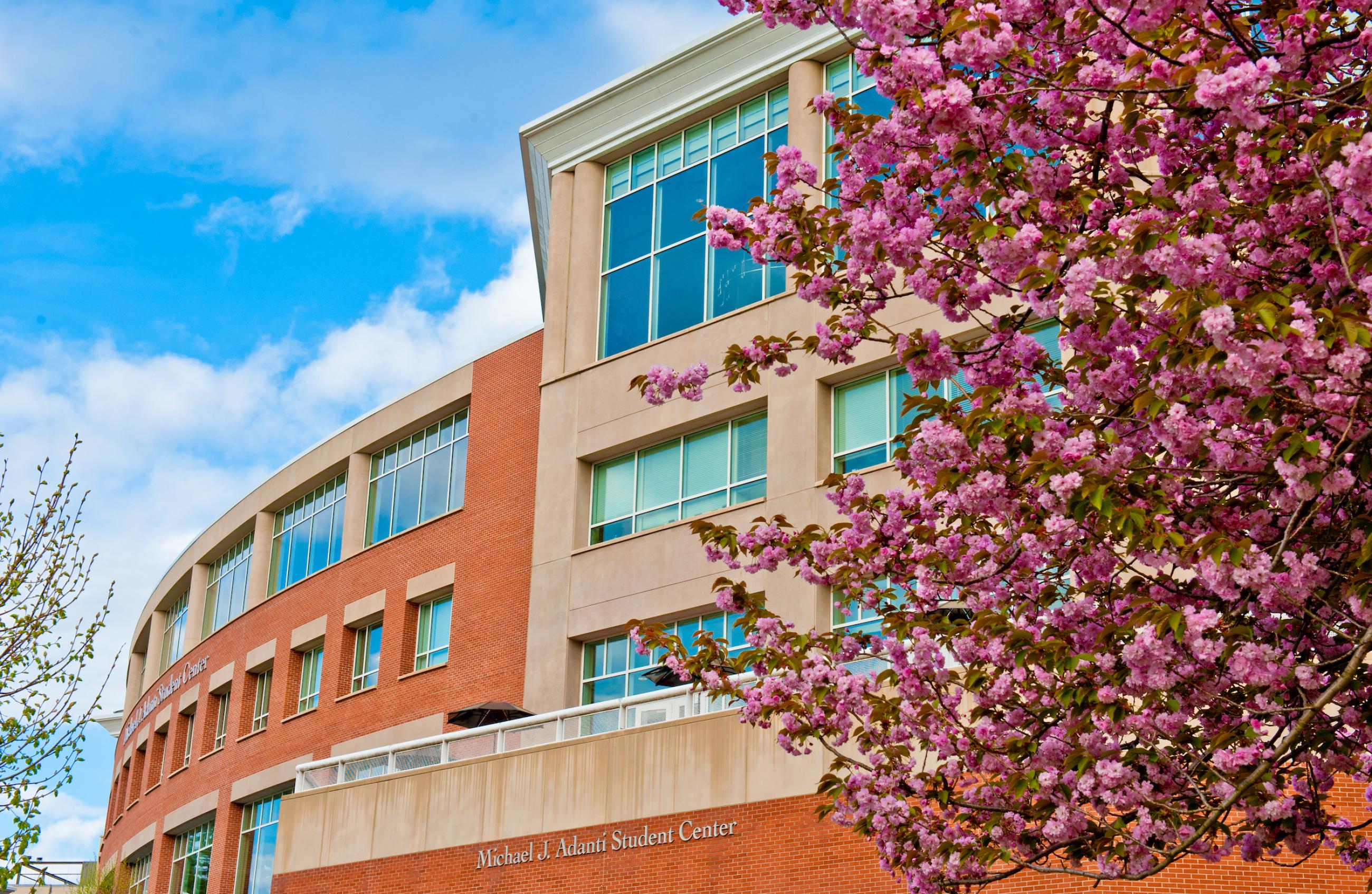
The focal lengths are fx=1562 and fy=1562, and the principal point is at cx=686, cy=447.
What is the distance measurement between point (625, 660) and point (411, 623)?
820 centimetres

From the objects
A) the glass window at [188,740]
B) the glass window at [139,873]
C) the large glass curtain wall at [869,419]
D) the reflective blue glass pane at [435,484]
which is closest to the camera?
the large glass curtain wall at [869,419]

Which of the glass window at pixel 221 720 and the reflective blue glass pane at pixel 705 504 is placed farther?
the glass window at pixel 221 720

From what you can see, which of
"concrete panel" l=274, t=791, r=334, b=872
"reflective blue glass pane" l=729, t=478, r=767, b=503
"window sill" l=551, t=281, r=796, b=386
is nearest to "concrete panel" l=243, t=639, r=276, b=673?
"concrete panel" l=274, t=791, r=334, b=872

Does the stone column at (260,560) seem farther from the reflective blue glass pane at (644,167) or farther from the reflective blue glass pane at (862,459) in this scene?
the reflective blue glass pane at (862,459)

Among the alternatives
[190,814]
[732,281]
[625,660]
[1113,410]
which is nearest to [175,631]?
[190,814]

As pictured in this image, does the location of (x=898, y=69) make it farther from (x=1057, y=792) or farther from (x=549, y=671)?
(x=549, y=671)

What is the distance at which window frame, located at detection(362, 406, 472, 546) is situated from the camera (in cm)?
3584

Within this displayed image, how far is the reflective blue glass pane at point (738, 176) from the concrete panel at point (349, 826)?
12.5m

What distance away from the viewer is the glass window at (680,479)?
28.8 m

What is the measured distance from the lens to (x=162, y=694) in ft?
161

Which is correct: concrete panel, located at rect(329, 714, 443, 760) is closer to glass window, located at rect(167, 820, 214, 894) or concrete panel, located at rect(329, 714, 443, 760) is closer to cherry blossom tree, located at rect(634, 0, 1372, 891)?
glass window, located at rect(167, 820, 214, 894)

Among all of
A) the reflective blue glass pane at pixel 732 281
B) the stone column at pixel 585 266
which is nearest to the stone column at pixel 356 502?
the stone column at pixel 585 266

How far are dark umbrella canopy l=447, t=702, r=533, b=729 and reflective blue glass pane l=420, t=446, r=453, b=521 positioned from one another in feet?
25.7

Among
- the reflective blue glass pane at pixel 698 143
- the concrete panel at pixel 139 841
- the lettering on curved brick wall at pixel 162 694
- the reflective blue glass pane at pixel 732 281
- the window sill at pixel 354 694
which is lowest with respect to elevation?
the concrete panel at pixel 139 841
